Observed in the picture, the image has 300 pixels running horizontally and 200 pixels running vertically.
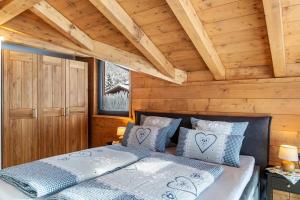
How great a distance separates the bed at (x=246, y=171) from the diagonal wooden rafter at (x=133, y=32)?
2.23 ft

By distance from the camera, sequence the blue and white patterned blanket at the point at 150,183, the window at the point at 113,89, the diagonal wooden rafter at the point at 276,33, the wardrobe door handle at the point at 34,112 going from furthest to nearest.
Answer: the window at the point at 113,89 → the wardrobe door handle at the point at 34,112 → the diagonal wooden rafter at the point at 276,33 → the blue and white patterned blanket at the point at 150,183

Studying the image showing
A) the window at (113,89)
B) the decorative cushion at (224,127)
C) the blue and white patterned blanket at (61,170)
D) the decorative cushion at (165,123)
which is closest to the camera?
the blue and white patterned blanket at (61,170)

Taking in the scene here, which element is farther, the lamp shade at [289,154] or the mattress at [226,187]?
the lamp shade at [289,154]

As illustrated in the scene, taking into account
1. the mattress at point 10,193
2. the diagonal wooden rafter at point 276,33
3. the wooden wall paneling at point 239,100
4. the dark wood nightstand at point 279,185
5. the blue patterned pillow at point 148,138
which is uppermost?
the diagonal wooden rafter at point 276,33

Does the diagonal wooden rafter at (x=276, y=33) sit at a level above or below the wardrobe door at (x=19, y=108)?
above

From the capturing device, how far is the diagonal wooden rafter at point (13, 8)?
79.1 inches

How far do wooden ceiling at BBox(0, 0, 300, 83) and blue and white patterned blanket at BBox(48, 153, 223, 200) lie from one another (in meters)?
1.19

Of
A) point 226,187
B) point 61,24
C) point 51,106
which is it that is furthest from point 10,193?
point 51,106

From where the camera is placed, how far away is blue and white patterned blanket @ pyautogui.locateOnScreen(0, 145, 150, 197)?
1427mm

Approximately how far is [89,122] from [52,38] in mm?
2205

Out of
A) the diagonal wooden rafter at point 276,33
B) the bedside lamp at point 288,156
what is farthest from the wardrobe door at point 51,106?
the bedside lamp at point 288,156

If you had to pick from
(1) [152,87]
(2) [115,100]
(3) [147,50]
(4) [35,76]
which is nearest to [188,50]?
(3) [147,50]

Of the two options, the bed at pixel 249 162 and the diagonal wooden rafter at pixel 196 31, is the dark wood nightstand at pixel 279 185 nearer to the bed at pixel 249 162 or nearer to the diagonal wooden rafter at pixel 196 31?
the bed at pixel 249 162

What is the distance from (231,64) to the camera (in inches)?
104
